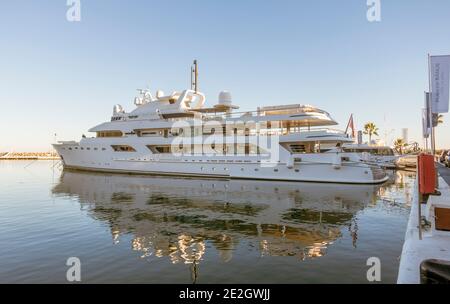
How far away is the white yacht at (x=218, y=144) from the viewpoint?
26.7 meters

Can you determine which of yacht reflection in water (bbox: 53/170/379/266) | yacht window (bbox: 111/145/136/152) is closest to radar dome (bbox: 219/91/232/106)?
yacht window (bbox: 111/145/136/152)

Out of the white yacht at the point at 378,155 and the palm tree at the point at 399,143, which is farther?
the palm tree at the point at 399,143

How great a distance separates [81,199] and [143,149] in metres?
16.4

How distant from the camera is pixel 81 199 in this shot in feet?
61.0

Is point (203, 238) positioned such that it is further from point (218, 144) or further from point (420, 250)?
point (218, 144)

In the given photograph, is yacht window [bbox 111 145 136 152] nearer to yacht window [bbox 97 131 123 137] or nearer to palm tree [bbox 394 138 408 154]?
yacht window [bbox 97 131 123 137]

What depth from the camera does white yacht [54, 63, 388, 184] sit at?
26734mm

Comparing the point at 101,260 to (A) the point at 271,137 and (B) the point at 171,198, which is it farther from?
(A) the point at 271,137

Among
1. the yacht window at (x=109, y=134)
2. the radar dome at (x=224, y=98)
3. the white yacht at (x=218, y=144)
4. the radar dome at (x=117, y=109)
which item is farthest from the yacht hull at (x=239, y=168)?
the radar dome at (x=117, y=109)

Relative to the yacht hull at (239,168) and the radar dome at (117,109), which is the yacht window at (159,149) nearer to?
the yacht hull at (239,168)

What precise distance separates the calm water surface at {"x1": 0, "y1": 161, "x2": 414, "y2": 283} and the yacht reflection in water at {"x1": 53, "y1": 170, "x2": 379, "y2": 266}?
42mm

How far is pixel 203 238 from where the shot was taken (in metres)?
9.78

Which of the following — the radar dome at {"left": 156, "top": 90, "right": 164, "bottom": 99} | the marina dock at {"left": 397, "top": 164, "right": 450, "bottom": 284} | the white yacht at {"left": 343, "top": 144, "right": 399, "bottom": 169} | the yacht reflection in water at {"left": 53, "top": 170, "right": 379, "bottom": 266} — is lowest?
the yacht reflection in water at {"left": 53, "top": 170, "right": 379, "bottom": 266}

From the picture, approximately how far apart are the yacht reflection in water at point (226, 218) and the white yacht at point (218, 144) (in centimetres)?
599
